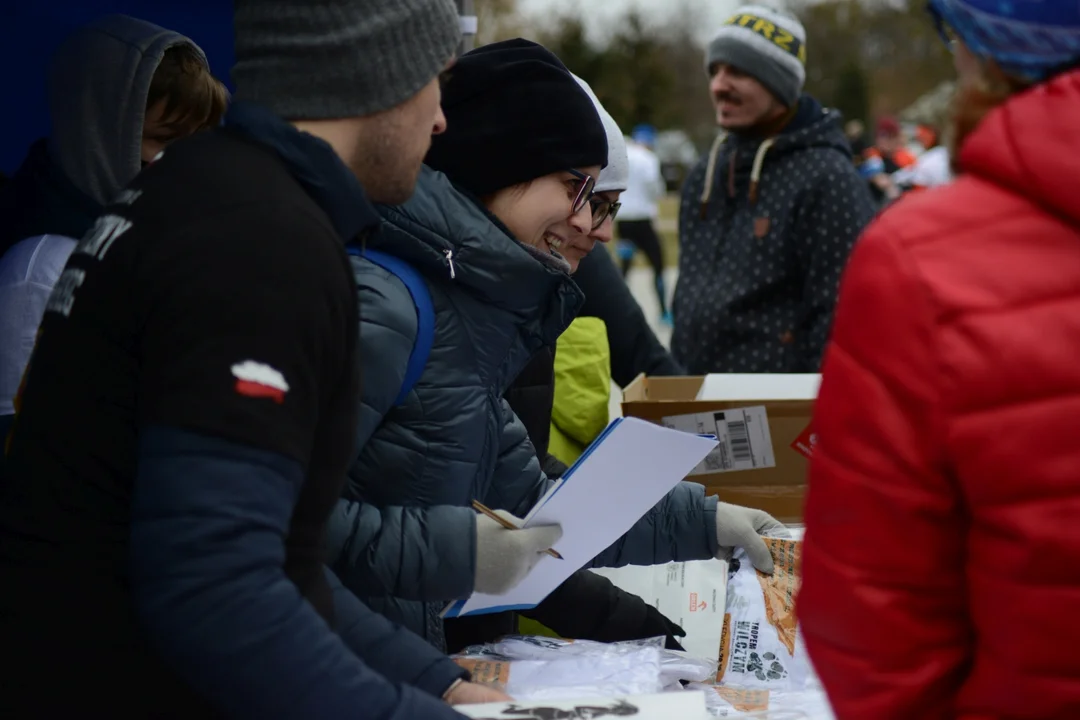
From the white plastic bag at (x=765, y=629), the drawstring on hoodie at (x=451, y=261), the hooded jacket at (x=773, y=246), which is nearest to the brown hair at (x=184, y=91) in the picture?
the drawstring on hoodie at (x=451, y=261)

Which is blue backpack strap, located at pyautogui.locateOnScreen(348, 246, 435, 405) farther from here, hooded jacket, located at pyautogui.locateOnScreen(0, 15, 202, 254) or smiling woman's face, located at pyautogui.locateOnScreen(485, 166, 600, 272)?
hooded jacket, located at pyautogui.locateOnScreen(0, 15, 202, 254)

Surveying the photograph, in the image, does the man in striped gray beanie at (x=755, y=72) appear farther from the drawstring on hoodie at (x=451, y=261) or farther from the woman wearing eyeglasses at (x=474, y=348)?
the drawstring on hoodie at (x=451, y=261)

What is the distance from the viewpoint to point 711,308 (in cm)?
409

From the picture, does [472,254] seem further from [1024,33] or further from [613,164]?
[1024,33]

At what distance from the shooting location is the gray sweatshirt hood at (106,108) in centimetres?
252

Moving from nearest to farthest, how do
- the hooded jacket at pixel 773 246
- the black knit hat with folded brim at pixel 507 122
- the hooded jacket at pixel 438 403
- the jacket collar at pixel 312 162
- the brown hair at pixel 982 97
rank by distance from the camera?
the brown hair at pixel 982 97 → the jacket collar at pixel 312 162 → the hooded jacket at pixel 438 403 → the black knit hat with folded brim at pixel 507 122 → the hooded jacket at pixel 773 246

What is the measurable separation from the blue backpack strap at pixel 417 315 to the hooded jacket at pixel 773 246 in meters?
2.28

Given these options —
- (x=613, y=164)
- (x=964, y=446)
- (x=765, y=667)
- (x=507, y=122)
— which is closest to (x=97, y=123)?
(x=507, y=122)

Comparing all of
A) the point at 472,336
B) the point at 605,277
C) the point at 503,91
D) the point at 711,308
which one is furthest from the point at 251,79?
the point at 711,308

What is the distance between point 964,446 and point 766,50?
10.4 feet

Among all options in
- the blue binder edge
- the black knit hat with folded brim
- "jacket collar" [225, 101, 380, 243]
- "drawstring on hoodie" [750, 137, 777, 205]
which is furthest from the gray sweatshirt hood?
"drawstring on hoodie" [750, 137, 777, 205]

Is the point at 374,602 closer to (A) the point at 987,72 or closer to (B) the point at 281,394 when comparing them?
(B) the point at 281,394

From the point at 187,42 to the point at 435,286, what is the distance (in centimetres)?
114

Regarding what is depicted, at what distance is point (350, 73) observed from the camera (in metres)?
1.40
